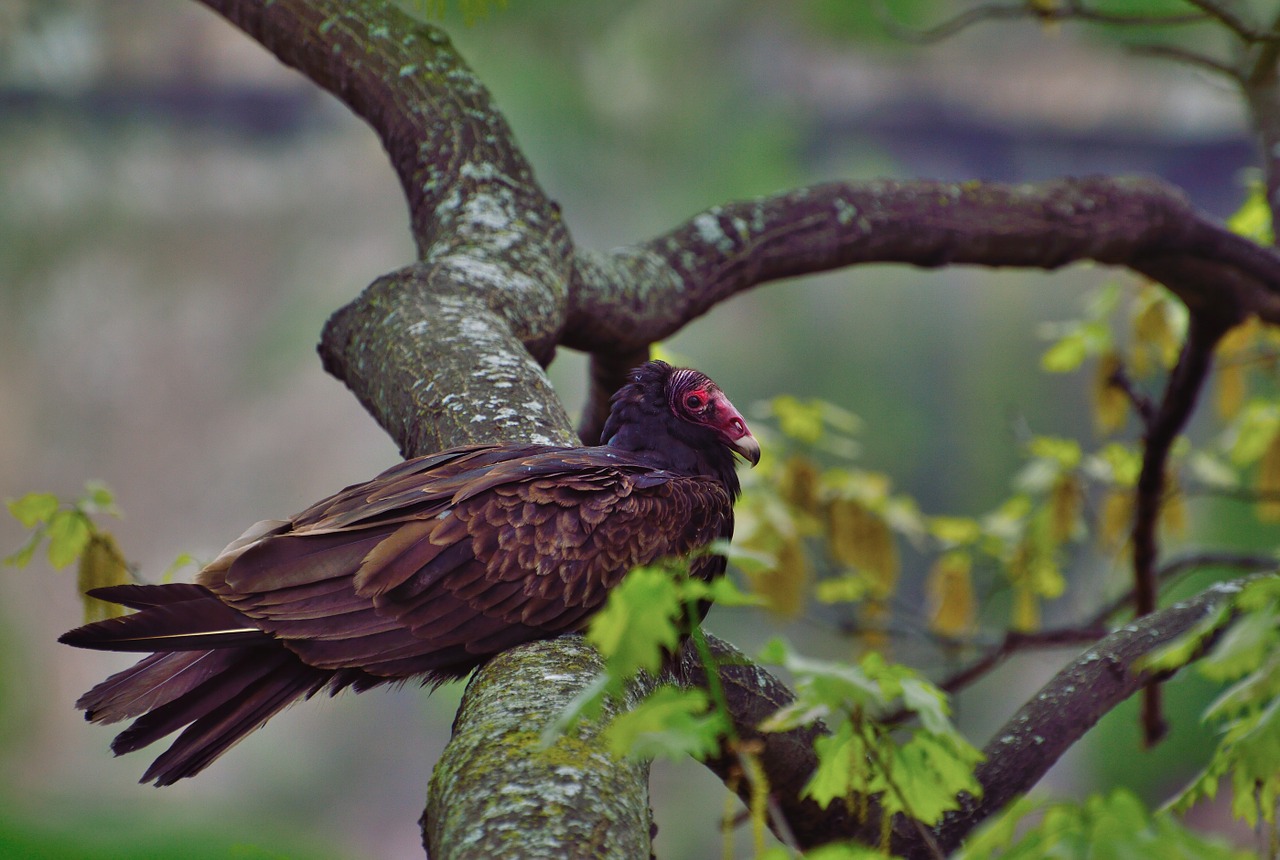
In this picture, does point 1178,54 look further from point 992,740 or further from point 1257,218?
point 992,740

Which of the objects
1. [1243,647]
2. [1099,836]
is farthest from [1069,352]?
[1099,836]

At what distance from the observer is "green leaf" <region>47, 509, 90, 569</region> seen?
1843 mm

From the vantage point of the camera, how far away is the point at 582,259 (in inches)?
90.7

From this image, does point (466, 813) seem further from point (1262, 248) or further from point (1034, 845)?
point (1262, 248)

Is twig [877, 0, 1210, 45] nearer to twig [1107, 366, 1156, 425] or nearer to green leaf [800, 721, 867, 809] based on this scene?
twig [1107, 366, 1156, 425]

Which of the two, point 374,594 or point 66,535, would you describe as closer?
point 374,594

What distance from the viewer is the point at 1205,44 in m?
6.15

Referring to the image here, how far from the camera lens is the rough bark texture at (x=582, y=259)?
5.64 feet

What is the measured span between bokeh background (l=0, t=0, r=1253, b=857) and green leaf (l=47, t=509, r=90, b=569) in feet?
11.9

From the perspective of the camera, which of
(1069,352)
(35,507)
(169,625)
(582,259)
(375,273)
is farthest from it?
(375,273)

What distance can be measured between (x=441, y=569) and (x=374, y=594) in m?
0.09

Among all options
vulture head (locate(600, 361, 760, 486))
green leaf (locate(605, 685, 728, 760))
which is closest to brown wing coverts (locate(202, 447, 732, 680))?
vulture head (locate(600, 361, 760, 486))

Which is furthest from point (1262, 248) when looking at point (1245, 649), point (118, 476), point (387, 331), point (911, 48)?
point (118, 476)


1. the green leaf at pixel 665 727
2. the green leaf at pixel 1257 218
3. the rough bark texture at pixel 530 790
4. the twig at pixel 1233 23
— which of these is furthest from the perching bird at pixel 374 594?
the green leaf at pixel 1257 218
